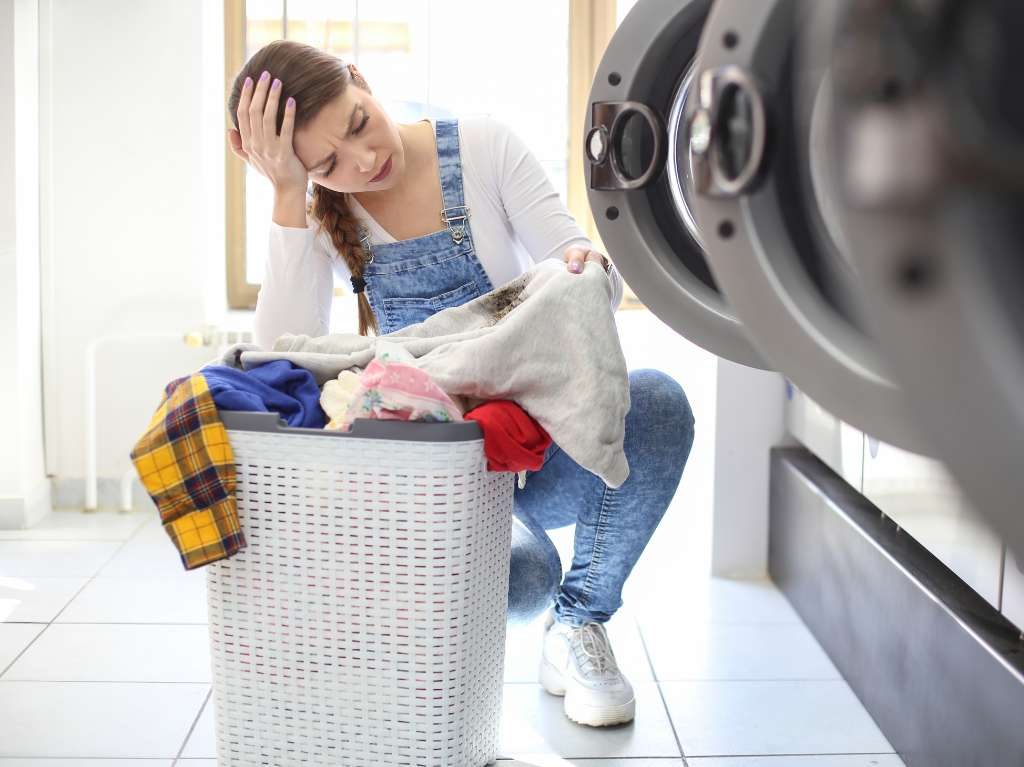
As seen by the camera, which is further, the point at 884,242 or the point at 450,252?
the point at 450,252

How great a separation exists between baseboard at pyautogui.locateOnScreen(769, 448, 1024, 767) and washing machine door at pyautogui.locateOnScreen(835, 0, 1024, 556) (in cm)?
87

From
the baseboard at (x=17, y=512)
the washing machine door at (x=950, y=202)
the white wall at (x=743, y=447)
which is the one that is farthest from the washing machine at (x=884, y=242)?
the baseboard at (x=17, y=512)

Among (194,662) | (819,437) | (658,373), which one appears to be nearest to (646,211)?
(658,373)

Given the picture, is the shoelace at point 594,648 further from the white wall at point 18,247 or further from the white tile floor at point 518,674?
the white wall at point 18,247

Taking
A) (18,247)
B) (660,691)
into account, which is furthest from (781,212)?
(18,247)

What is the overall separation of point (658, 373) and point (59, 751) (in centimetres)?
91

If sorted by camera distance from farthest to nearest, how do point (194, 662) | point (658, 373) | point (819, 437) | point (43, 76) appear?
point (43, 76) → point (819, 437) → point (194, 662) → point (658, 373)

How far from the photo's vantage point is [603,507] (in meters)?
1.45

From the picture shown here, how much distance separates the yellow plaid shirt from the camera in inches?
42.8

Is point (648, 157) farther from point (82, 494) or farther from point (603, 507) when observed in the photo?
point (82, 494)

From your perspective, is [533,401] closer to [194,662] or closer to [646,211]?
[646,211]

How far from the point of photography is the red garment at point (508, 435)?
113 centimetres

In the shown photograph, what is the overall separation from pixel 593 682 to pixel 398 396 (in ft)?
1.99

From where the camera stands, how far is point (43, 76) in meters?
2.55
